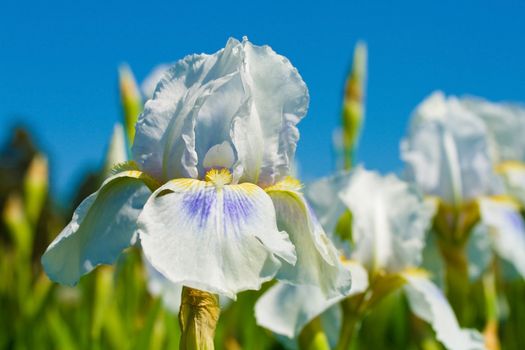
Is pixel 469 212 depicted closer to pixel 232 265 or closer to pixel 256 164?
pixel 256 164

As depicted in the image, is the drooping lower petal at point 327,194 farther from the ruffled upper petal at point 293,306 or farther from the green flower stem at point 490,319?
the green flower stem at point 490,319

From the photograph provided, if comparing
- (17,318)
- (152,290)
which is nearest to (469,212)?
(152,290)

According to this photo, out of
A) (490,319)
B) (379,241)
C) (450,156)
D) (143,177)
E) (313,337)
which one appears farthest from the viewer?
(450,156)

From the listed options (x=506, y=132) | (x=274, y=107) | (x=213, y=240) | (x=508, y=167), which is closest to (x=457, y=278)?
(x=508, y=167)

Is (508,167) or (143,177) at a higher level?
(508,167)

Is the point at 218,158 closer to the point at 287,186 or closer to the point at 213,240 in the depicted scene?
the point at 287,186

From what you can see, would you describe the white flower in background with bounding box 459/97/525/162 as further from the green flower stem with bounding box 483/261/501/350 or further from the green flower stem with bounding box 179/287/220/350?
the green flower stem with bounding box 179/287/220/350

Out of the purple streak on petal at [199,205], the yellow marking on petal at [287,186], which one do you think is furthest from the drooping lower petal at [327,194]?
the purple streak on petal at [199,205]
